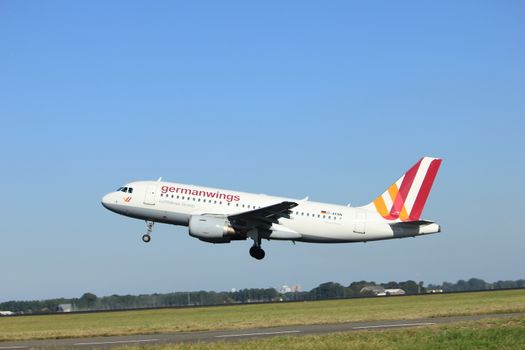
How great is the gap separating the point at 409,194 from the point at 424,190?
3.76 feet

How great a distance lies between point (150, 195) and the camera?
161 ft

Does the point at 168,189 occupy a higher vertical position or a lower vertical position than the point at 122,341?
higher

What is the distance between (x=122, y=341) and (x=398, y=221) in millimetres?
27358

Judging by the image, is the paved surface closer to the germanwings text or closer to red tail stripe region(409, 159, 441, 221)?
the germanwings text

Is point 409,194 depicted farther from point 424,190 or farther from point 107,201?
point 107,201

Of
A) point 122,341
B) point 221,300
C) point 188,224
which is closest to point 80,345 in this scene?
point 122,341

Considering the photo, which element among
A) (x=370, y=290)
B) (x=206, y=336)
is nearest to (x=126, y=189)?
(x=206, y=336)

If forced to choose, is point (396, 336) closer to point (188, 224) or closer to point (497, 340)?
point (497, 340)

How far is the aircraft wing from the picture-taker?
1820 inches

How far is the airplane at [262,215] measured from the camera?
48094 mm

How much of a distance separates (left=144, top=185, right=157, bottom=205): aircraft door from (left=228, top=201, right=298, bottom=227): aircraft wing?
5.24m

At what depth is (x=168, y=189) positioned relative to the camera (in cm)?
4897

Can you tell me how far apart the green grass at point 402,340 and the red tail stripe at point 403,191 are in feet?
85.0

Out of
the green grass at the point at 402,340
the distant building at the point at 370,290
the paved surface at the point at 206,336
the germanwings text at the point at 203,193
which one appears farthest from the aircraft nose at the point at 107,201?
the distant building at the point at 370,290
